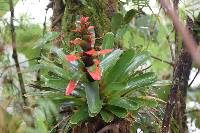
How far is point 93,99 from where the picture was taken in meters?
1.28

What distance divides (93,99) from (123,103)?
0.11 m

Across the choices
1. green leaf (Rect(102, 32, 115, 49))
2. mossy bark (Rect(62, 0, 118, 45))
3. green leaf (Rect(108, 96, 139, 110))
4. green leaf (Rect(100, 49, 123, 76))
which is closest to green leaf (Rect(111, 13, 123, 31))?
mossy bark (Rect(62, 0, 118, 45))

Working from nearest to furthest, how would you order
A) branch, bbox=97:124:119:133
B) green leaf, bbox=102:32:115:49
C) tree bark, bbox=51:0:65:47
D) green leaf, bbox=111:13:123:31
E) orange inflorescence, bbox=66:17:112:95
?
orange inflorescence, bbox=66:17:112:95, branch, bbox=97:124:119:133, green leaf, bbox=102:32:115:49, green leaf, bbox=111:13:123:31, tree bark, bbox=51:0:65:47

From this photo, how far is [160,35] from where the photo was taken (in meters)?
2.65

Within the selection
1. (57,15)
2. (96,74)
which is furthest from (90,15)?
(96,74)

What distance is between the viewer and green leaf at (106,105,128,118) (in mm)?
1279

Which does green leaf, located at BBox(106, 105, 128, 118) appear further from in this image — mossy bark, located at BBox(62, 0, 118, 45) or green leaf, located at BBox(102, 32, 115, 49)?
mossy bark, located at BBox(62, 0, 118, 45)

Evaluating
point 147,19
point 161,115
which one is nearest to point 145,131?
point 161,115

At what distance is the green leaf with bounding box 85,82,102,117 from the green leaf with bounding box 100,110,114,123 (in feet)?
0.12

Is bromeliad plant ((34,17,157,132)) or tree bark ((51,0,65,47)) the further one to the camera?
tree bark ((51,0,65,47))

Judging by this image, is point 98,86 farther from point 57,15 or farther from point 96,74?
point 57,15

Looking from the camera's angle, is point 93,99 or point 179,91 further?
point 179,91

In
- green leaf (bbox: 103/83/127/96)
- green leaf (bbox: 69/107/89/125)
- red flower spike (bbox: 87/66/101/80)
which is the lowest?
green leaf (bbox: 69/107/89/125)

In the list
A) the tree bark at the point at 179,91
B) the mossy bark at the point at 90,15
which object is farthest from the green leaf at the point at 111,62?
the mossy bark at the point at 90,15
